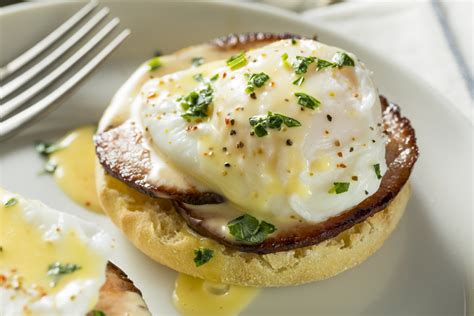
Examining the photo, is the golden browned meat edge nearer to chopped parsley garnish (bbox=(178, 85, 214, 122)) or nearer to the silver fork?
chopped parsley garnish (bbox=(178, 85, 214, 122))

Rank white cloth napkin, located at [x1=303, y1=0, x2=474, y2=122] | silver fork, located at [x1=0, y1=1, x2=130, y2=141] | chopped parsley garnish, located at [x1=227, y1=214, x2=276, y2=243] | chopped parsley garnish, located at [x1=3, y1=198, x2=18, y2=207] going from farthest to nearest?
white cloth napkin, located at [x1=303, y1=0, x2=474, y2=122] < silver fork, located at [x1=0, y1=1, x2=130, y2=141] < chopped parsley garnish, located at [x1=227, y1=214, x2=276, y2=243] < chopped parsley garnish, located at [x1=3, y1=198, x2=18, y2=207]

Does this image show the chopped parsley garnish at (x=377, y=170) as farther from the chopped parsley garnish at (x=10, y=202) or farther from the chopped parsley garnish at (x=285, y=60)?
the chopped parsley garnish at (x=10, y=202)

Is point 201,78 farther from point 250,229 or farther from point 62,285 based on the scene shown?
point 62,285

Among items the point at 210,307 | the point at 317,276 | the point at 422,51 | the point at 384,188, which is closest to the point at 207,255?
the point at 210,307

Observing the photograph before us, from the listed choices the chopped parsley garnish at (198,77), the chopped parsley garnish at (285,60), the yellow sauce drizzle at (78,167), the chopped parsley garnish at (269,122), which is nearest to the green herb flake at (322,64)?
the chopped parsley garnish at (285,60)

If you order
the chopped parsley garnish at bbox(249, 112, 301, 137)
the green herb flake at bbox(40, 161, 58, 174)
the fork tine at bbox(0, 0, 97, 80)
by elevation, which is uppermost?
the fork tine at bbox(0, 0, 97, 80)

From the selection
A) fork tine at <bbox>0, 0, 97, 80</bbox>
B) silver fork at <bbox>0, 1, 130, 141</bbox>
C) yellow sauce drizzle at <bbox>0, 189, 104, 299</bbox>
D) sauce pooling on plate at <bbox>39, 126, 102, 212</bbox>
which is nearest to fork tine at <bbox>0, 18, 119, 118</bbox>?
silver fork at <bbox>0, 1, 130, 141</bbox>
